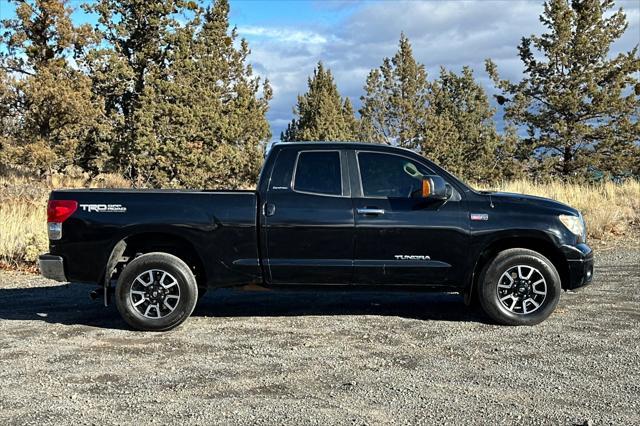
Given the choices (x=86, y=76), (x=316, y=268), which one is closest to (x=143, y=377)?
(x=316, y=268)

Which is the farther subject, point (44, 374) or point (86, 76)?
point (86, 76)

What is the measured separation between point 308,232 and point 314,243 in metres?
0.13

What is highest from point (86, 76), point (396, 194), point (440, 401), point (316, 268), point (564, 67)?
point (564, 67)

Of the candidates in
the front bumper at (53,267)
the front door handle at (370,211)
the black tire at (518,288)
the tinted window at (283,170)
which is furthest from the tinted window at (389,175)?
the front bumper at (53,267)

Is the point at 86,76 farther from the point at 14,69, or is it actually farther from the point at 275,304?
the point at 275,304

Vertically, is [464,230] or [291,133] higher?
[291,133]

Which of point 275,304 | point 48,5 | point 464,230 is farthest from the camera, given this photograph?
point 48,5

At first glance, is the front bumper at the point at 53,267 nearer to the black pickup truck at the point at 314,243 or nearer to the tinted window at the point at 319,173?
the black pickup truck at the point at 314,243

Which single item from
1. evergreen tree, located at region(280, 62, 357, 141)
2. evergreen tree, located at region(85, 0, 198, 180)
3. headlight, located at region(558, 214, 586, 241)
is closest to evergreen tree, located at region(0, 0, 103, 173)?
evergreen tree, located at region(85, 0, 198, 180)

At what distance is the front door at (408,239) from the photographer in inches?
246

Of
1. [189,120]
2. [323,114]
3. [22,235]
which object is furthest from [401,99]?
[22,235]

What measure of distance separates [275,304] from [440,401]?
11.7 feet

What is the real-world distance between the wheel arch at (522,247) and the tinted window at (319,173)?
1.73 m

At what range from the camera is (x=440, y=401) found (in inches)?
168
